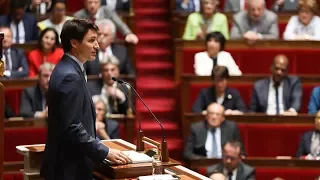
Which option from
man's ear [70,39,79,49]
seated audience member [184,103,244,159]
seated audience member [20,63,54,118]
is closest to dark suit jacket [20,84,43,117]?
seated audience member [20,63,54,118]

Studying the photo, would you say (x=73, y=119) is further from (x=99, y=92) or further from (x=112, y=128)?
(x=99, y=92)

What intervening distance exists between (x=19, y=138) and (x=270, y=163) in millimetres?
933

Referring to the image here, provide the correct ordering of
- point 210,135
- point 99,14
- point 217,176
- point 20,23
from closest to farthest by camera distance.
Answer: point 217,176, point 210,135, point 20,23, point 99,14

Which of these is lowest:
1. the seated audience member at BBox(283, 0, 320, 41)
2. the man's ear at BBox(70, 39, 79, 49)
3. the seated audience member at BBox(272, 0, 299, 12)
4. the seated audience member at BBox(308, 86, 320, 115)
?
the seated audience member at BBox(308, 86, 320, 115)

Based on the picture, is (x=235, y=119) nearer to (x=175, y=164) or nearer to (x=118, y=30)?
(x=118, y=30)

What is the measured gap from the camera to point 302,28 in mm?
3551

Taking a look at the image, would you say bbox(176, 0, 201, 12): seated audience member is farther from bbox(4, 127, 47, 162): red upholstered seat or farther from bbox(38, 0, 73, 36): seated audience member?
bbox(4, 127, 47, 162): red upholstered seat

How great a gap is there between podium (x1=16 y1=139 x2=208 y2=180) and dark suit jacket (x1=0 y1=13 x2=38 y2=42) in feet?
6.02

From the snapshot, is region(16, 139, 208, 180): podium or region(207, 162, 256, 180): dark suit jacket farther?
region(207, 162, 256, 180): dark suit jacket

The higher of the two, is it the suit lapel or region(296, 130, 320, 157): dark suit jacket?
the suit lapel

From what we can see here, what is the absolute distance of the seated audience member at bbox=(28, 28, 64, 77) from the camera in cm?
331

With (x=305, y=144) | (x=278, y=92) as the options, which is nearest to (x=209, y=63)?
(x=278, y=92)

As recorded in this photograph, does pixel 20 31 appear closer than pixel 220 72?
No

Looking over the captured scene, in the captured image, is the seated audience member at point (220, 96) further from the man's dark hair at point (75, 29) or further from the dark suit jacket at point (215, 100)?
the man's dark hair at point (75, 29)
